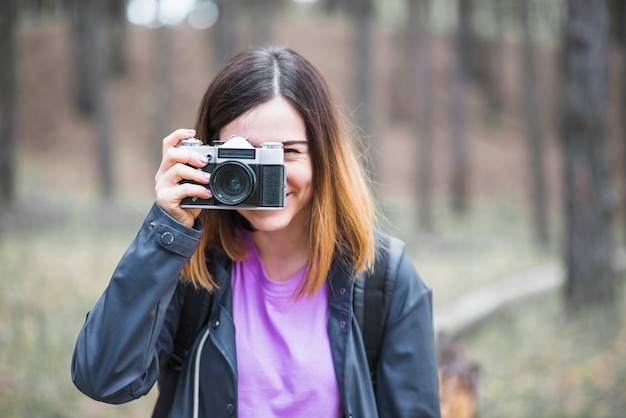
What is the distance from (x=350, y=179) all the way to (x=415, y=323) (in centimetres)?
48

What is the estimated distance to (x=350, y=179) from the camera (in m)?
2.00

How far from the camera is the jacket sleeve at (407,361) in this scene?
1.90 m

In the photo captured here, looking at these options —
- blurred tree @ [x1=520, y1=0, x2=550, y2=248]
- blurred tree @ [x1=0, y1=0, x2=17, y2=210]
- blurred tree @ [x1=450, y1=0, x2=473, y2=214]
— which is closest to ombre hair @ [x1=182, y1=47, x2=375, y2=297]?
blurred tree @ [x1=0, y1=0, x2=17, y2=210]

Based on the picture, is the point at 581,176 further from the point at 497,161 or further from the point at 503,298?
the point at 497,161

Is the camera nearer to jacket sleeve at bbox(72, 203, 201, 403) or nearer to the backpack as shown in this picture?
jacket sleeve at bbox(72, 203, 201, 403)

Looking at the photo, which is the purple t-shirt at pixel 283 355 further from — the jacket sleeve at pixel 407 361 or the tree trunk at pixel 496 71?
the tree trunk at pixel 496 71

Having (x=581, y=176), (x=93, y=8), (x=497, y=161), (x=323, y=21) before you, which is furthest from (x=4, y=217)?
(x=323, y=21)

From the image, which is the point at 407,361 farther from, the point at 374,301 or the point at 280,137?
the point at 280,137

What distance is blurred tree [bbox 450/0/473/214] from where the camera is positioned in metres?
17.9

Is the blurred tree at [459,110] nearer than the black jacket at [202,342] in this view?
No

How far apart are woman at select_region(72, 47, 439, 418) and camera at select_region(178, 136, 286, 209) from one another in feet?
0.11

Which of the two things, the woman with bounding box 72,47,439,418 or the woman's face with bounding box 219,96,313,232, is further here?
the woman's face with bounding box 219,96,313,232

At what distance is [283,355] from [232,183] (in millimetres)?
528

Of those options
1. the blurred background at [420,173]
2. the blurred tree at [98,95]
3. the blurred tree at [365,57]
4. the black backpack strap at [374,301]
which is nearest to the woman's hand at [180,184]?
the black backpack strap at [374,301]
